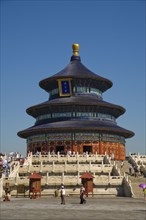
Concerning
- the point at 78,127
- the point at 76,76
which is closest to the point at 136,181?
the point at 78,127

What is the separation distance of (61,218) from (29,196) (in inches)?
605

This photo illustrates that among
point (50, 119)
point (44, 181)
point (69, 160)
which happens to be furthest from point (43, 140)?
point (44, 181)

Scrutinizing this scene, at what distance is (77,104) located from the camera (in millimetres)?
54469

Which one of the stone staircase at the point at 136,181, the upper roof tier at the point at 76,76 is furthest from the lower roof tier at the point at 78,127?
the stone staircase at the point at 136,181

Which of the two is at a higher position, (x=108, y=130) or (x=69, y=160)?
(x=108, y=130)

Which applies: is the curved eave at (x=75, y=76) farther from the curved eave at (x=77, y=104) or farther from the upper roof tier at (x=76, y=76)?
the curved eave at (x=77, y=104)

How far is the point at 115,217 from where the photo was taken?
52.9 ft

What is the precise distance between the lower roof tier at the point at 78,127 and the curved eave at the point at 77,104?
2.76 m

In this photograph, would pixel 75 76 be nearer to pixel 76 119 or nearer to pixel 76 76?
pixel 76 76

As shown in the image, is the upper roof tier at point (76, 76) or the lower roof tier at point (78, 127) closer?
the lower roof tier at point (78, 127)

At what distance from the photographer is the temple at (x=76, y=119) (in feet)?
173

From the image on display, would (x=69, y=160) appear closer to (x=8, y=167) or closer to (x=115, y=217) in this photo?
(x=8, y=167)

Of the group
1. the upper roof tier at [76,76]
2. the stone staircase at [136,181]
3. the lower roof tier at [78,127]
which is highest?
the upper roof tier at [76,76]

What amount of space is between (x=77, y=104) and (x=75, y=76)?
239 inches
